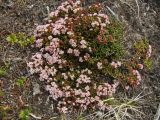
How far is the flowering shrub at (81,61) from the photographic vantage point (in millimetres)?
5820

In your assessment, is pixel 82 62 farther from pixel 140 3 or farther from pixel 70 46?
pixel 140 3

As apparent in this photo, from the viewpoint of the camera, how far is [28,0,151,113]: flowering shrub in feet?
19.1

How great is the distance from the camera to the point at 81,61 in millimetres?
6016

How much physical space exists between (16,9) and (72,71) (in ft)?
4.77

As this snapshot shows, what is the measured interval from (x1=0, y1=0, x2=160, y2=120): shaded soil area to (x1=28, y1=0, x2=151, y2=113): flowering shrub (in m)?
0.18

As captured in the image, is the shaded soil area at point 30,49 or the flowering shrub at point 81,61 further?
the flowering shrub at point 81,61

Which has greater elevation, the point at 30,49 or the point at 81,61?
the point at 30,49

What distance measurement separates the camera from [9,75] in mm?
5879

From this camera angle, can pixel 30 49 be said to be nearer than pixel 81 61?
No

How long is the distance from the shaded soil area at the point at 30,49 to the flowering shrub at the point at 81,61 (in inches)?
7.2

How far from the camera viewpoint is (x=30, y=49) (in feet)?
20.3

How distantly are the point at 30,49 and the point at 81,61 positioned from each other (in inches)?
32.4

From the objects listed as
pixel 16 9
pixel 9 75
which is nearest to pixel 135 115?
pixel 9 75

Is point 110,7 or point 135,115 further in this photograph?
point 110,7
